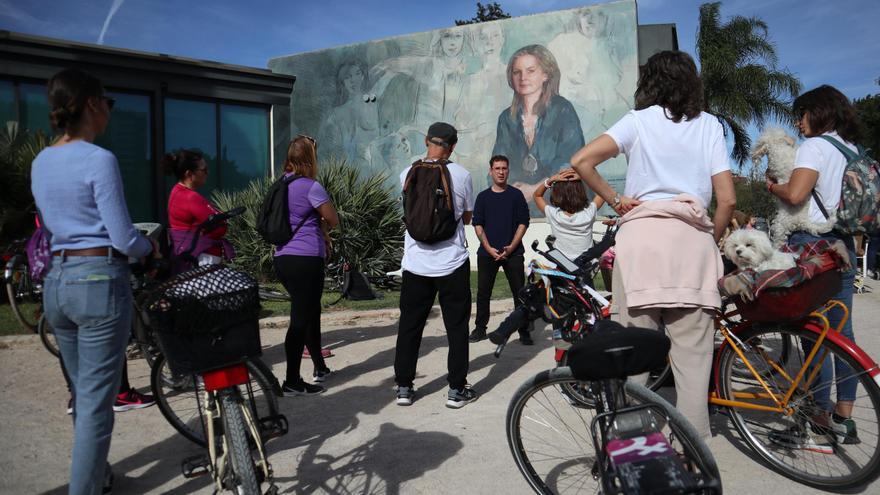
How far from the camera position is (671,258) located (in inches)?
107

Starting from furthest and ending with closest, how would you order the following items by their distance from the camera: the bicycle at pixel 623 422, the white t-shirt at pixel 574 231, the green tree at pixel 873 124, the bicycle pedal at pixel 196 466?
1. the green tree at pixel 873 124
2. the white t-shirt at pixel 574 231
3. the bicycle pedal at pixel 196 466
4. the bicycle at pixel 623 422

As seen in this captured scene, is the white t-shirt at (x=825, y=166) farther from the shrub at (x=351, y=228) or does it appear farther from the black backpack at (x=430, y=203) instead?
the shrub at (x=351, y=228)

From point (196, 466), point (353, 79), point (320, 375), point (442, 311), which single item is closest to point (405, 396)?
point (442, 311)

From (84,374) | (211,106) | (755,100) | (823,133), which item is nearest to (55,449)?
(84,374)

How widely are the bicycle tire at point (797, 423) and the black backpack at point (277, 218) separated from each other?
312 cm

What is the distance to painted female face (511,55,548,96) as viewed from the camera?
70.2 feet

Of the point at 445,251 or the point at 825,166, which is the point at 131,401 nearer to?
the point at 445,251

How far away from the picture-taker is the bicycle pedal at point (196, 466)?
2.70m

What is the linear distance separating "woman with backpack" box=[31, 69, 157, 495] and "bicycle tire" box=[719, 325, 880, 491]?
2982mm

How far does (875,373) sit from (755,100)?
Answer: 28.5m

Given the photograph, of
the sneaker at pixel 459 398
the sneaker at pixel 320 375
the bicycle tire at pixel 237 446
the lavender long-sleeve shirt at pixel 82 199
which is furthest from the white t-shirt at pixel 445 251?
the lavender long-sleeve shirt at pixel 82 199

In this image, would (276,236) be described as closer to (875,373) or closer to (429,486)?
(429,486)

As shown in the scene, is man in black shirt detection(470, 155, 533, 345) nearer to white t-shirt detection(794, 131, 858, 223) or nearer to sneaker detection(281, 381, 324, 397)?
sneaker detection(281, 381, 324, 397)

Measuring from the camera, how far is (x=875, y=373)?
2902 millimetres
